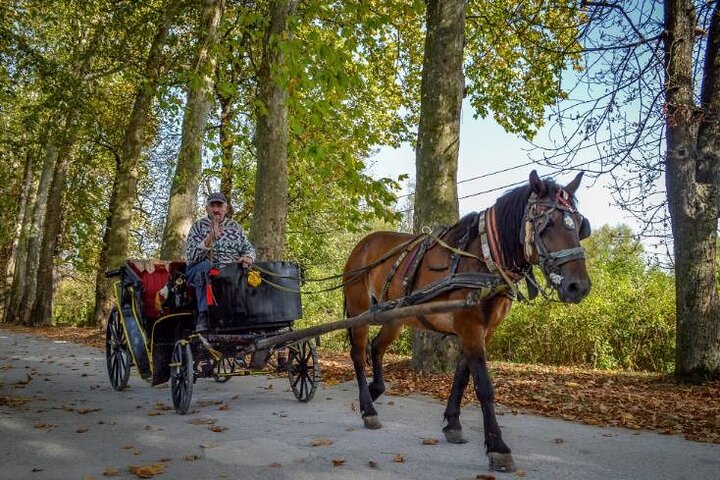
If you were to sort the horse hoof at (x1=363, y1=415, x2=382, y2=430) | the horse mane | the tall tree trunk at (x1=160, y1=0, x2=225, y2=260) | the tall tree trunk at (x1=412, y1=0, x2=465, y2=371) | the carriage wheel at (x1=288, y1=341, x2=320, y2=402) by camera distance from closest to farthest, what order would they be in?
the horse mane, the horse hoof at (x1=363, y1=415, x2=382, y2=430), the carriage wheel at (x1=288, y1=341, x2=320, y2=402), the tall tree trunk at (x1=412, y1=0, x2=465, y2=371), the tall tree trunk at (x1=160, y1=0, x2=225, y2=260)

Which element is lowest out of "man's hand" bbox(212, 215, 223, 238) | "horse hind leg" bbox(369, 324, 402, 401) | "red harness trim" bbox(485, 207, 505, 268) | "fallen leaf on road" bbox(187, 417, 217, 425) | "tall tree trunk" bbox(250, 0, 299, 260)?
"fallen leaf on road" bbox(187, 417, 217, 425)

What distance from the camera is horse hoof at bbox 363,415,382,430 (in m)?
5.95

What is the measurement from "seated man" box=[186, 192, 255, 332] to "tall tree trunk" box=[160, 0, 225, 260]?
6231 millimetres

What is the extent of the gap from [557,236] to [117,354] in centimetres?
668

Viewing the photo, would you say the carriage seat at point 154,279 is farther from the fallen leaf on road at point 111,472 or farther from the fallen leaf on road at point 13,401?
the fallen leaf on road at point 111,472

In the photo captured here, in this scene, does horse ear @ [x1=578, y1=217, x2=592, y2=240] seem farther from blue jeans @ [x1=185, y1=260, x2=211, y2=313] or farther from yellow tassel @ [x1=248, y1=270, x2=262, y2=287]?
blue jeans @ [x1=185, y1=260, x2=211, y2=313]

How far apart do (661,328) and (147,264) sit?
1107cm

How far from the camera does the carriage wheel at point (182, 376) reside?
657 centimetres

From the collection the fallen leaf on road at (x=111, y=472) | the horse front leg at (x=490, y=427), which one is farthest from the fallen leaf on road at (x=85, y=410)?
the horse front leg at (x=490, y=427)

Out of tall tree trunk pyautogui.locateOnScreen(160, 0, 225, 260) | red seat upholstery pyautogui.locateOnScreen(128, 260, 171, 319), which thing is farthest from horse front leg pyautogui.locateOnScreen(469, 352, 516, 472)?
tall tree trunk pyautogui.locateOnScreen(160, 0, 225, 260)

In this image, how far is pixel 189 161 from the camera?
44.2 ft

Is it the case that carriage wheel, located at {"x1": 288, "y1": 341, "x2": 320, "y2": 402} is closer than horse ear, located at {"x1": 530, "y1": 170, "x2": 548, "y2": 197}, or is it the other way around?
horse ear, located at {"x1": 530, "y1": 170, "x2": 548, "y2": 197}

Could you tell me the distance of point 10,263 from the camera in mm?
31031

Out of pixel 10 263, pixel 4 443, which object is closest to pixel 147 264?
pixel 4 443
